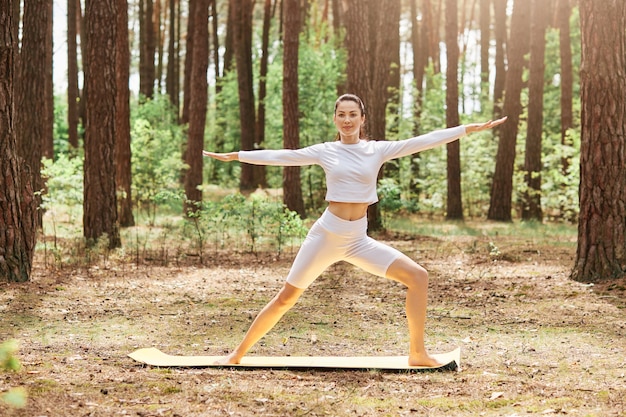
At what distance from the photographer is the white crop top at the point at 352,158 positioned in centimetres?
636

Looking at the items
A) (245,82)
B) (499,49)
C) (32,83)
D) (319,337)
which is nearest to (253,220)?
(32,83)

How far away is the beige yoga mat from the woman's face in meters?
1.90

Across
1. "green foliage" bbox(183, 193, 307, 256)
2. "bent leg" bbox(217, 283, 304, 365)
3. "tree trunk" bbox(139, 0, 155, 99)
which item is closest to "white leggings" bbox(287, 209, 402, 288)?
"bent leg" bbox(217, 283, 304, 365)

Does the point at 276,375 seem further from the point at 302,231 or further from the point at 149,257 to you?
the point at 302,231

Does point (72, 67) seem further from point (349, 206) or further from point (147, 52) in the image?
point (349, 206)

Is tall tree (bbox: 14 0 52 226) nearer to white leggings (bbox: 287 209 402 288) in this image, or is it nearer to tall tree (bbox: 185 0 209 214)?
tall tree (bbox: 185 0 209 214)

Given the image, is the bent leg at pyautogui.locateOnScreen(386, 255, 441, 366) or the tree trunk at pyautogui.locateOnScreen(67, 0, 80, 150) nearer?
the bent leg at pyautogui.locateOnScreen(386, 255, 441, 366)

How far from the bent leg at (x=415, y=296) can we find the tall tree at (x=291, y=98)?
1472 cm

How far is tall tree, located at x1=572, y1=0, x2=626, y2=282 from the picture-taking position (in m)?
11.0

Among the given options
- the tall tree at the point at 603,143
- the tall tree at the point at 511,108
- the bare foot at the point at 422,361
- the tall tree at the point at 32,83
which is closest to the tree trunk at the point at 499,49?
the tall tree at the point at 511,108

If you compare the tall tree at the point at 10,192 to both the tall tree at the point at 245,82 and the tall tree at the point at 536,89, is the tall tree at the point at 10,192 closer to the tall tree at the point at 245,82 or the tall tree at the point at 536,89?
the tall tree at the point at 536,89

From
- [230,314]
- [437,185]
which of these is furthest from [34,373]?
[437,185]

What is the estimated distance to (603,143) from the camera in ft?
36.2

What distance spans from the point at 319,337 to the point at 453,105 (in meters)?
17.3
